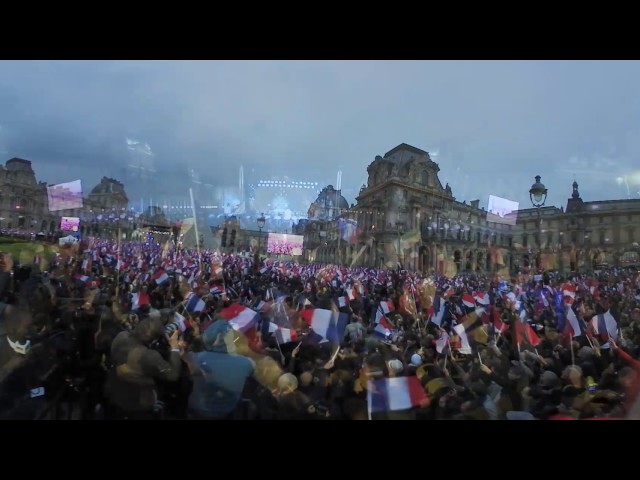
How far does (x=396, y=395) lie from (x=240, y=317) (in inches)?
118

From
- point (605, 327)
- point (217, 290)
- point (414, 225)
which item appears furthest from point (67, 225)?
point (414, 225)

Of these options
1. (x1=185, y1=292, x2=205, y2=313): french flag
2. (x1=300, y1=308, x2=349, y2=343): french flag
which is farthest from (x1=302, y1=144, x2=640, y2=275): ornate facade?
(x1=300, y1=308, x2=349, y2=343): french flag

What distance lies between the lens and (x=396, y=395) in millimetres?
3982

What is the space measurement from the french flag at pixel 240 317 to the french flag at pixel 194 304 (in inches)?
74.9

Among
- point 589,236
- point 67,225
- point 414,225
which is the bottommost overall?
point 67,225

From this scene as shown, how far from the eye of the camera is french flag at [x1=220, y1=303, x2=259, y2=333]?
5.74m

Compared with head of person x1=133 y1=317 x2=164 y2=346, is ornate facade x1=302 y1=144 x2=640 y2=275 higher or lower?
higher

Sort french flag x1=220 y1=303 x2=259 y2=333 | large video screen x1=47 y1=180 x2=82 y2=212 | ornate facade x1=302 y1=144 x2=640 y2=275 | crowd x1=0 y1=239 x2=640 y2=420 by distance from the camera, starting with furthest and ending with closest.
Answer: ornate facade x1=302 y1=144 x2=640 y2=275, large video screen x1=47 y1=180 x2=82 y2=212, french flag x1=220 y1=303 x2=259 y2=333, crowd x1=0 y1=239 x2=640 y2=420

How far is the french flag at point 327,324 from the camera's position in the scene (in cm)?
611

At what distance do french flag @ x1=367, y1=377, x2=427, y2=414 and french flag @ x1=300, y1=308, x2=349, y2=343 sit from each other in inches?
75.7

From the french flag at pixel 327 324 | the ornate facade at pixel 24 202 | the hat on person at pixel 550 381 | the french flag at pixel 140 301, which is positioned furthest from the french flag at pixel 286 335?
the ornate facade at pixel 24 202

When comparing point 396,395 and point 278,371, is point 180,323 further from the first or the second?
point 396,395

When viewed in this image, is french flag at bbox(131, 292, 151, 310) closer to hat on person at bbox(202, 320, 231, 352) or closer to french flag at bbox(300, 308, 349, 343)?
hat on person at bbox(202, 320, 231, 352)
